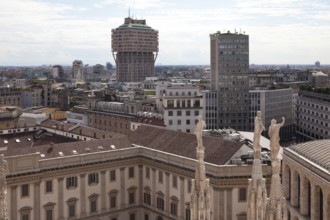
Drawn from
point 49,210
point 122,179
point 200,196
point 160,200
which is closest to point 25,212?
point 49,210

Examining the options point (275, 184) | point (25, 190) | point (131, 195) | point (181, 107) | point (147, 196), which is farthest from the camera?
point (181, 107)

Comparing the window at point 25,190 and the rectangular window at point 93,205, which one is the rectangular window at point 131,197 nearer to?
the rectangular window at point 93,205

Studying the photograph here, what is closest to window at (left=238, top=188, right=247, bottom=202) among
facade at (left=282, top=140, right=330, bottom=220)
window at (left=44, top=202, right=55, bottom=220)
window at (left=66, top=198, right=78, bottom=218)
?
facade at (left=282, top=140, right=330, bottom=220)

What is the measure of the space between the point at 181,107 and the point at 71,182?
49762 millimetres

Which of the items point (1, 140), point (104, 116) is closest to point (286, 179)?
point (1, 140)

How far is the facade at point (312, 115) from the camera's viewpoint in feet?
485

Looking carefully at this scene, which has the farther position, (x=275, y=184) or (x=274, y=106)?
(x=274, y=106)

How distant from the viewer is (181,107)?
11769cm

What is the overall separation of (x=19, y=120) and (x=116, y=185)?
63.2 metres

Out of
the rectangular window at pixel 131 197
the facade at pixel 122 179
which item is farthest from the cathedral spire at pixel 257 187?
the rectangular window at pixel 131 197

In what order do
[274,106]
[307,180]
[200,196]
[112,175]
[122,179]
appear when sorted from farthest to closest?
[274,106] → [122,179] → [112,175] → [307,180] → [200,196]

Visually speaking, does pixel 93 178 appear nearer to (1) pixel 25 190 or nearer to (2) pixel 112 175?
(2) pixel 112 175

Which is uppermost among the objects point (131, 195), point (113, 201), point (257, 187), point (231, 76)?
point (231, 76)

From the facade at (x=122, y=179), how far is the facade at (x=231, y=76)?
8129 cm
